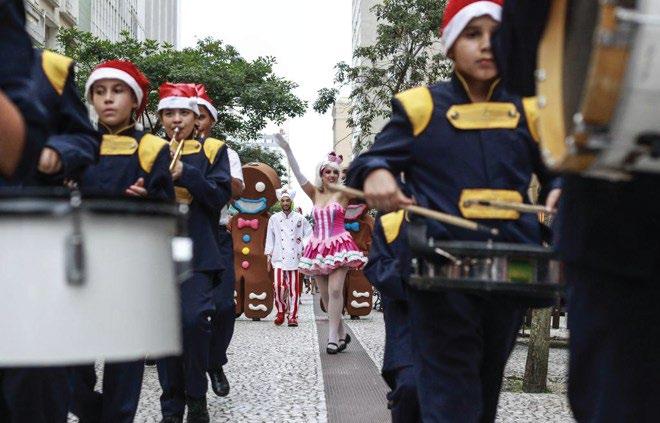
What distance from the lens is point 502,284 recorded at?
339cm

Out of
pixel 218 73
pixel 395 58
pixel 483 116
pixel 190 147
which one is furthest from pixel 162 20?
pixel 483 116

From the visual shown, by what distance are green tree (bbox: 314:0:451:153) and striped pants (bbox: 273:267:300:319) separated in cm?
559

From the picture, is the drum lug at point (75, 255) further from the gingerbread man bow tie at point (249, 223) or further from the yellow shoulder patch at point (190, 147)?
the gingerbread man bow tie at point (249, 223)

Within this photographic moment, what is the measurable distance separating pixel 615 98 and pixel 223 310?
683 cm

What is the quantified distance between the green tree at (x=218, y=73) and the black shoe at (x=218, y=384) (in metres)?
29.3

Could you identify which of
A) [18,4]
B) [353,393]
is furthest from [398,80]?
[18,4]

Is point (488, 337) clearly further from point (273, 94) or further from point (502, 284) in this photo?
point (273, 94)

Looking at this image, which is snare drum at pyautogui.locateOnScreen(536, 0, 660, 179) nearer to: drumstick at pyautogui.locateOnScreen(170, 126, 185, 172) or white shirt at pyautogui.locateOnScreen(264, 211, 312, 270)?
drumstick at pyautogui.locateOnScreen(170, 126, 185, 172)

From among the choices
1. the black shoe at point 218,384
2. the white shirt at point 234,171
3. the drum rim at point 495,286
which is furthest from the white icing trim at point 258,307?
the drum rim at point 495,286

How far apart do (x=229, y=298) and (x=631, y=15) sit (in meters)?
6.98

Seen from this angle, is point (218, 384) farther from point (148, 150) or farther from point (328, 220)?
point (328, 220)

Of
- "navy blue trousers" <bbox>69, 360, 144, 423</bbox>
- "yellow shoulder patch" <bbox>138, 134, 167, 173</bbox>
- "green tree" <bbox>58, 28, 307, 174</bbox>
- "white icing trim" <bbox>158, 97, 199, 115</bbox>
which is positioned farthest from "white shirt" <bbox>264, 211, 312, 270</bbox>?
"green tree" <bbox>58, 28, 307, 174</bbox>

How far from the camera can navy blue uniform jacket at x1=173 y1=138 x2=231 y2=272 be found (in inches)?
274

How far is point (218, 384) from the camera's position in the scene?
27.5ft
